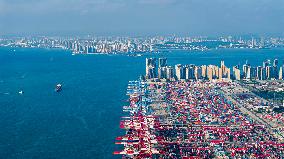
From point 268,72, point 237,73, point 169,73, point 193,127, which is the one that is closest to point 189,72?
point 169,73

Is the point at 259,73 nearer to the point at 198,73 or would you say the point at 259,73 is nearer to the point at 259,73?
the point at 259,73

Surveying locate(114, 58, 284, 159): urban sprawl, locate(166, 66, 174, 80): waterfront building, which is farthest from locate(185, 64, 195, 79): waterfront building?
locate(166, 66, 174, 80): waterfront building

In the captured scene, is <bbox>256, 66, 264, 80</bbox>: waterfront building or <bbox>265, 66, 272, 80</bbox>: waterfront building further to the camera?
<bbox>265, 66, 272, 80</bbox>: waterfront building

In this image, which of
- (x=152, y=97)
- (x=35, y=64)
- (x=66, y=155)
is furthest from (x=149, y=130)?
(x=35, y=64)

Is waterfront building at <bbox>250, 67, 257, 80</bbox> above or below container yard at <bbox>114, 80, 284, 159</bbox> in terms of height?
above

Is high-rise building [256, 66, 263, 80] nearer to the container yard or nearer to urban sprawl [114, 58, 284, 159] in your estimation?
urban sprawl [114, 58, 284, 159]

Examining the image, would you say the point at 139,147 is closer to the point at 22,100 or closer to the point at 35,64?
the point at 22,100
